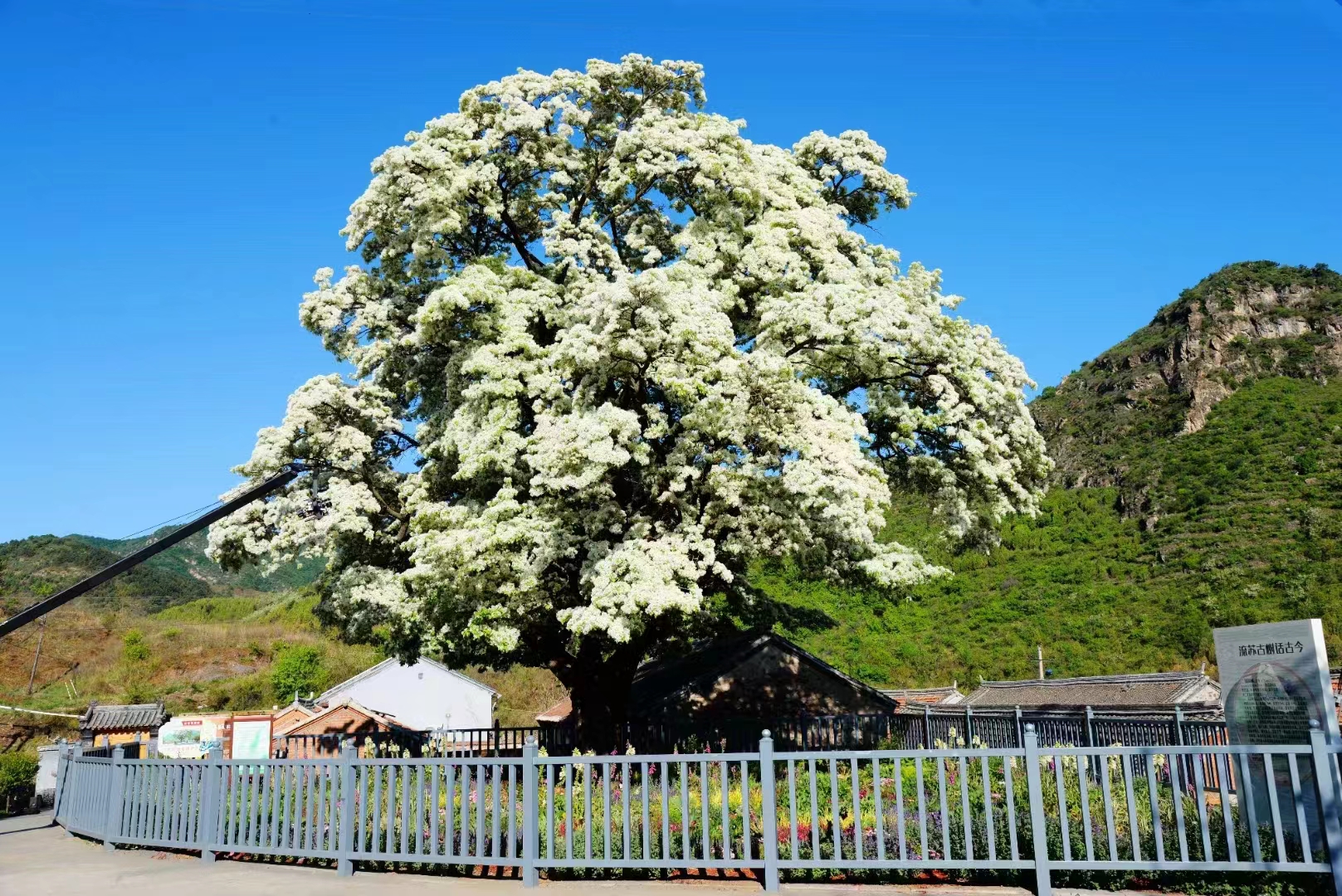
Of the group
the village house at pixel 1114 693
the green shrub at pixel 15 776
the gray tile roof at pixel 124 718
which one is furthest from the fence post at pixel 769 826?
the gray tile roof at pixel 124 718

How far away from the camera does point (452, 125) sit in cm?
1820

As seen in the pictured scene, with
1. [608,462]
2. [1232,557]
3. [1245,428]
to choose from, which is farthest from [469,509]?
[1245,428]

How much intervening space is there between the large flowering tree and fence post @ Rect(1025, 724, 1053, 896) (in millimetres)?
5820

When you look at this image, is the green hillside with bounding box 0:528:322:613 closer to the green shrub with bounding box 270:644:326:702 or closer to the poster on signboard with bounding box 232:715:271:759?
the green shrub with bounding box 270:644:326:702

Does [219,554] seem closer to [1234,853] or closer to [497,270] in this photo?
[497,270]

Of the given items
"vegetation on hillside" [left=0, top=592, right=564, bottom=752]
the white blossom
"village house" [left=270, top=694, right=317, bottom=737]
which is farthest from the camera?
"vegetation on hillside" [left=0, top=592, right=564, bottom=752]

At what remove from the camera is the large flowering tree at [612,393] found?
14.8m

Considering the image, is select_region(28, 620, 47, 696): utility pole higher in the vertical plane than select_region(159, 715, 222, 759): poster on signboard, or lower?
higher

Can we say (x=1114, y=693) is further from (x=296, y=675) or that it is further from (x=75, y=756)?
(x=296, y=675)

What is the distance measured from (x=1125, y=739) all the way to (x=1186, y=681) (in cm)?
1009

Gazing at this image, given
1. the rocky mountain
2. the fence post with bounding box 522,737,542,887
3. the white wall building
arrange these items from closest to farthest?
the fence post with bounding box 522,737,542,887 → the white wall building → the rocky mountain

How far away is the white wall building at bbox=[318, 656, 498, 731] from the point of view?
148 ft

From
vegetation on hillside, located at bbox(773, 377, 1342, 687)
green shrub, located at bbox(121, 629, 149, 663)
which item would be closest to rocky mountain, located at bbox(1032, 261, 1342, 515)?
vegetation on hillside, located at bbox(773, 377, 1342, 687)

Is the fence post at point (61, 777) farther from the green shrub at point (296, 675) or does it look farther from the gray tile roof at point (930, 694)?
the green shrub at point (296, 675)
